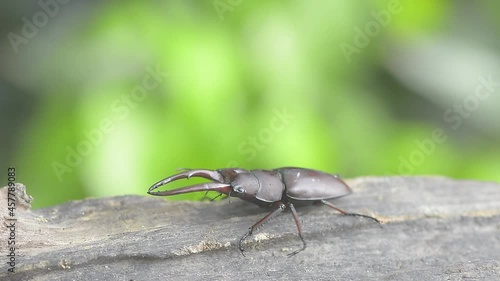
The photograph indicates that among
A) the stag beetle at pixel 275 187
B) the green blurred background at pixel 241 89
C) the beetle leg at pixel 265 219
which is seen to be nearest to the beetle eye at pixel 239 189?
the stag beetle at pixel 275 187

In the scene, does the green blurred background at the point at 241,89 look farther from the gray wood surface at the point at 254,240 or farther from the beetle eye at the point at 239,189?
the beetle eye at the point at 239,189

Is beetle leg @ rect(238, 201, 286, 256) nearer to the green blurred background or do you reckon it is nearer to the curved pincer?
the curved pincer

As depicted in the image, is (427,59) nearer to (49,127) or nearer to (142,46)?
(142,46)

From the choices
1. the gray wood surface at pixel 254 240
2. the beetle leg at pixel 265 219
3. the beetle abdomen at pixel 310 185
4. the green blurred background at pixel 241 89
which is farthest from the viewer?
the green blurred background at pixel 241 89

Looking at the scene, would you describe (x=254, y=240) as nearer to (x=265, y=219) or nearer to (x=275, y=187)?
(x=265, y=219)

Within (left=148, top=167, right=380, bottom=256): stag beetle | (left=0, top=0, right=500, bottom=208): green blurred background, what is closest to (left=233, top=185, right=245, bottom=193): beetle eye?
(left=148, top=167, right=380, bottom=256): stag beetle
